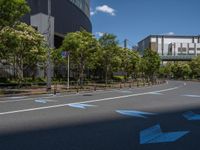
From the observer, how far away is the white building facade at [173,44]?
501ft

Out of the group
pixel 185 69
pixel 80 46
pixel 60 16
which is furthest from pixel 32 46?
pixel 185 69

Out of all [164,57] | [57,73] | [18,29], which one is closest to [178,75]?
[164,57]

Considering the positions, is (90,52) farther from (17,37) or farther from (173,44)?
(173,44)

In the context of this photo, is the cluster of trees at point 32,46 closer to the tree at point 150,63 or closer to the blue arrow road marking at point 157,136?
the tree at point 150,63

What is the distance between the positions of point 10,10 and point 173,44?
5415 inches

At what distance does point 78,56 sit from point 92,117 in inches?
975

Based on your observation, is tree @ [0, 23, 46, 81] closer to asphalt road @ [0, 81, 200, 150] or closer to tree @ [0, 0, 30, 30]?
tree @ [0, 0, 30, 30]

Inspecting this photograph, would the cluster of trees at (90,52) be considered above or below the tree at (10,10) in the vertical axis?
below

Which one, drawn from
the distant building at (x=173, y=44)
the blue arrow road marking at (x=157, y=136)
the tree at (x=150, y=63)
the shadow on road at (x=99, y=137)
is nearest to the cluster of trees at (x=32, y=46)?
the tree at (x=150, y=63)

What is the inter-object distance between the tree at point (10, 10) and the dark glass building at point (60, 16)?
2493 cm

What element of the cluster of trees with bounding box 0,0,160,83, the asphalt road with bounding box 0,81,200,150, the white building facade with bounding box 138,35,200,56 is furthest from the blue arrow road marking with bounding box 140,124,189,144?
the white building facade with bounding box 138,35,200,56

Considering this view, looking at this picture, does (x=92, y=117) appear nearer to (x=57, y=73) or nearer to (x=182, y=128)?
(x=182, y=128)

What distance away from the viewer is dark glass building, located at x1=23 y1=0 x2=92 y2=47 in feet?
164

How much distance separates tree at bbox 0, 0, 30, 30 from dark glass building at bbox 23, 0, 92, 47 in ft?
81.8
